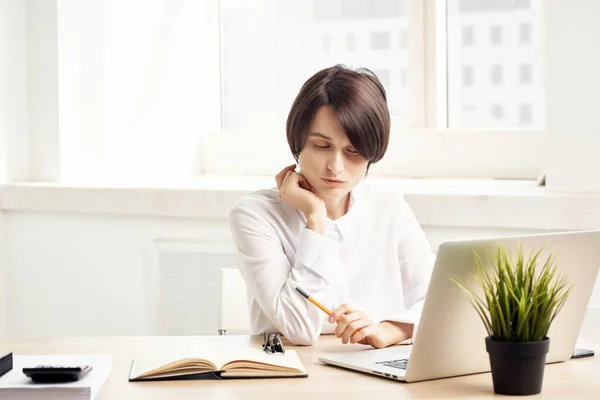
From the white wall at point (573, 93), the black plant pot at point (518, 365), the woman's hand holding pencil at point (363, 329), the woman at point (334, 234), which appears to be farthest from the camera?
the white wall at point (573, 93)

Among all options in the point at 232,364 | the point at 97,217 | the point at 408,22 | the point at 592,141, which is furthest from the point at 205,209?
the point at 232,364

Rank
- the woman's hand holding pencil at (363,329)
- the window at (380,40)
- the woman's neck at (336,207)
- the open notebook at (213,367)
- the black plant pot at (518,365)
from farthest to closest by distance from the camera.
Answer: the window at (380,40)
the woman's neck at (336,207)
the woman's hand holding pencil at (363,329)
the open notebook at (213,367)
the black plant pot at (518,365)

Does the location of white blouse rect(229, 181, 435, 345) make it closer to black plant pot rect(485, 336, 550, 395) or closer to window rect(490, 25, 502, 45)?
black plant pot rect(485, 336, 550, 395)

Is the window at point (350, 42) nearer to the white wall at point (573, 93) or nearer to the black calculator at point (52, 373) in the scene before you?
the white wall at point (573, 93)

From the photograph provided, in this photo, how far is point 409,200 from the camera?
Answer: 2672mm

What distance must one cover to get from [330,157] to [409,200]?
701mm

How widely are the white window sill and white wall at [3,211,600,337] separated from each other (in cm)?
5

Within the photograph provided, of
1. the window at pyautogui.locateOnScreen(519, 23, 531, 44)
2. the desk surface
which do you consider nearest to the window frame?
the window at pyautogui.locateOnScreen(519, 23, 531, 44)

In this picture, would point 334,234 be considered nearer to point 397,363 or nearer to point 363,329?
point 363,329

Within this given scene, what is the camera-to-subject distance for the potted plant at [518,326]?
1.39 metres

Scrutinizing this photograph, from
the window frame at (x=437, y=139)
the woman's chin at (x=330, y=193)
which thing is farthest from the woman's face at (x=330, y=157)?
the window frame at (x=437, y=139)

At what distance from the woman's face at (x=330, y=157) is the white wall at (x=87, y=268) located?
3.22 ft

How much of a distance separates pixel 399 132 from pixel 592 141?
0.84 meters

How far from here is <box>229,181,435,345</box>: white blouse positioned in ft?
6.30
